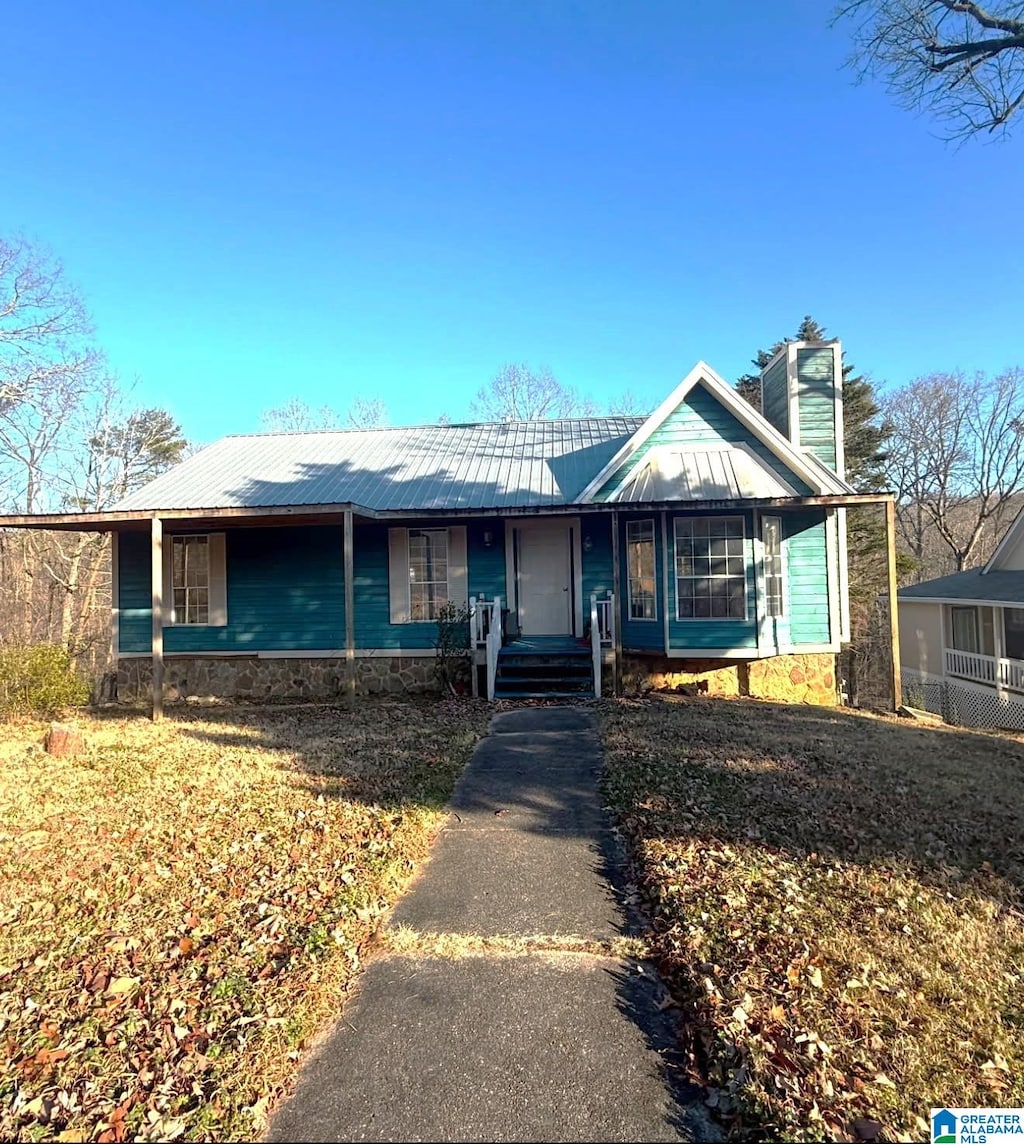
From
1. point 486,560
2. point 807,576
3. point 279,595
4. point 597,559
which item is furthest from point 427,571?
point 807,576

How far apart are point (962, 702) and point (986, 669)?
1.60 m

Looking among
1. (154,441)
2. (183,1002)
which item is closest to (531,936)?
(183,1002)

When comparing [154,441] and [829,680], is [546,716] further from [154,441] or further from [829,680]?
[154,441]

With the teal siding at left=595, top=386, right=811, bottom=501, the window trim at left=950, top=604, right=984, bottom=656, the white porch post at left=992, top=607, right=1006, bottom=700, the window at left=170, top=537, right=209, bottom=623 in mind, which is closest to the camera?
the teal siding at left=595, top=386, right=811, bottom=501

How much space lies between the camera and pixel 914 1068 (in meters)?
2.66

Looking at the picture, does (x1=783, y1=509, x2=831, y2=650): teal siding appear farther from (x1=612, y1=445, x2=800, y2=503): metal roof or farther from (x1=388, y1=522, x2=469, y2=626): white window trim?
(x1=388, y1=522, x2=469, y2=626): white window trim

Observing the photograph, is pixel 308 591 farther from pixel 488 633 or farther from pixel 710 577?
pixel 710 577

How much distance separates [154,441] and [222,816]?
28.3m

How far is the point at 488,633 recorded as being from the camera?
11664mm

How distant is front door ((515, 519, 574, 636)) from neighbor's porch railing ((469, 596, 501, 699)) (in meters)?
0.87

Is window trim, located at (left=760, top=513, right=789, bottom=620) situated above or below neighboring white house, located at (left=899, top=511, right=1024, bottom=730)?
above

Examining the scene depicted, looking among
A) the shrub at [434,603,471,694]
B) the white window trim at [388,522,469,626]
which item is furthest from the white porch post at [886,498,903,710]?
the white window trim at [388,522,469,626]

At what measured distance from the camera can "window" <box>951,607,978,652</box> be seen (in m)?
21.0

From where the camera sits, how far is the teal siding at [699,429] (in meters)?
12.4
